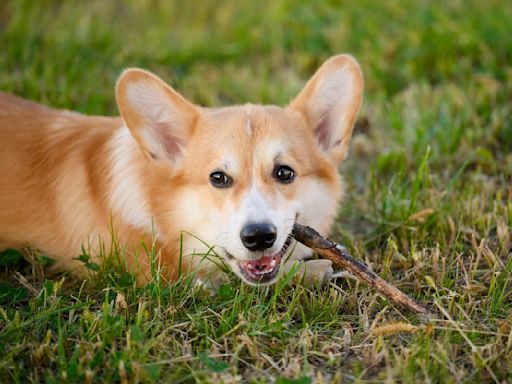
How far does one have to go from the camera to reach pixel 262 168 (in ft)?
9.44

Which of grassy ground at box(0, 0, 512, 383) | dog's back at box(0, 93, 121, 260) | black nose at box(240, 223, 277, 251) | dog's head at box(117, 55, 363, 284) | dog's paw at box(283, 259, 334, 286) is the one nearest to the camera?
grassy ground at box(0, 0, 512, 383)

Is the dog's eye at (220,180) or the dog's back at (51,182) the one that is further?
the dog's back at (51,182)

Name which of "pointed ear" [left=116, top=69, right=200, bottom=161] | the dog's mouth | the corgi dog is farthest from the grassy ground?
"pointed ear" [left=116, top=69, right=200, bottom=161]

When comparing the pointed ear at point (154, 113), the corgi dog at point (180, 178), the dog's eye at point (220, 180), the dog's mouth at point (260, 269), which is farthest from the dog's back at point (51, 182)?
the dog's mouth at point (260, 269)

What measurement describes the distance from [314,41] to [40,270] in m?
3.19

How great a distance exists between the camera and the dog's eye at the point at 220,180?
288 centimetres

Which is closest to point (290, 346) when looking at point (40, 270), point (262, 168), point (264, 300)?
point (264, 300)

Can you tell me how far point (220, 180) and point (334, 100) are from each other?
0.74 meters

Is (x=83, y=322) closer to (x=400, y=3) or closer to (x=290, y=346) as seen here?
(x=290, y=346)

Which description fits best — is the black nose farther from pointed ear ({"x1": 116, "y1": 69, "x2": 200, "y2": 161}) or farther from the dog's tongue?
pointed ear ({"x1": 116, "y1": 69, "x2": 200, "y2": 161})

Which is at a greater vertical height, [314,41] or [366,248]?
[314,41]

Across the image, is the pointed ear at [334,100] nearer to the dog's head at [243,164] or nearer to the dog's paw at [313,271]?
the dog's head at [243,164]

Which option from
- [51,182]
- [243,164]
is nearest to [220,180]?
[243,164]

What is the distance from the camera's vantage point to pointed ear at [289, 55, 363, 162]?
10.5 feet
